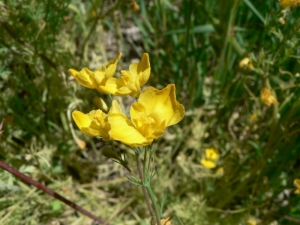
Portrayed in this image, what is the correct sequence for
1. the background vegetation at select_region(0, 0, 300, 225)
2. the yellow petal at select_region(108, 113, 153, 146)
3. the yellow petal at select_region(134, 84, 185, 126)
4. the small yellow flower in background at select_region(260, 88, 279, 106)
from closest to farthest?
the yellow petal at select_region(108, 113, 153, 146) → the yellow petal at select_region(134, 84, 185, 126) → the small yellow flower in background at select_region(260, 88, 279, 106) → the background vegetation at select_region(0, 0, 300, 225)

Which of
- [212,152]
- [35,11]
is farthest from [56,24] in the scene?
[212,152]

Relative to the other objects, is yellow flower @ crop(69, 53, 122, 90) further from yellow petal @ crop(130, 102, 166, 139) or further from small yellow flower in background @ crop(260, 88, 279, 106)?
small yellow flower in background @ crop(260, 88, 279, 106)

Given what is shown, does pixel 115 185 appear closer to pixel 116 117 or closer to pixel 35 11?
pixel 35 11

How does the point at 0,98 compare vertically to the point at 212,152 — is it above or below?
above

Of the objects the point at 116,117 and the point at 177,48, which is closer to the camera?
the point at 116,117

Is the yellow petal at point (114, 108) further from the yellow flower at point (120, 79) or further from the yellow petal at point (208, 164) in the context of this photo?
the yellow petal at point (208, 164)

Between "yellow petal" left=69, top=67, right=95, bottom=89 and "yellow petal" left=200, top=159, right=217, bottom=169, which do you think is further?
"yellow petal" left=200, top=159, right=217, bottom=169

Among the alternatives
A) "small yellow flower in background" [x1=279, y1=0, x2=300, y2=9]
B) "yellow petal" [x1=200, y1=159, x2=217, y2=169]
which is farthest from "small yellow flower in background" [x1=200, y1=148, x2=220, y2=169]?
"small yellow flower in background" [x1=279, y1=0, x2=300, y2=9]
